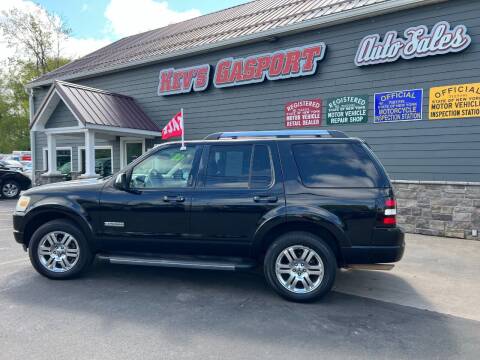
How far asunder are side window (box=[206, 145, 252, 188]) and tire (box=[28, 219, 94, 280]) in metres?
1.90

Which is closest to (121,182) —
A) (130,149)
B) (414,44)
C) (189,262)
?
(189,262)

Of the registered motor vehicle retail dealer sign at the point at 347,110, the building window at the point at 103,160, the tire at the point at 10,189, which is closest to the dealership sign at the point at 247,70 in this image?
the registered motor vehicle retail dealer sign at the point at 347,110

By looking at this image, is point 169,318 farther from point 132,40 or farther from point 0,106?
point 0,106

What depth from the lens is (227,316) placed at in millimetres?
4055

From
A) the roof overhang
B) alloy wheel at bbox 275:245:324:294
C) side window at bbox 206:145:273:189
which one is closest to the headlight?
side window at bbox 206:145:273:189

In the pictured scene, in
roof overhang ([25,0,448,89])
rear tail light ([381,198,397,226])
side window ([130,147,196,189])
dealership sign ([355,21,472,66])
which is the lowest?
rear tail light ([381,198,397,226])

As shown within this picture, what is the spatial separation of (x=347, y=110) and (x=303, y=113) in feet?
3.85

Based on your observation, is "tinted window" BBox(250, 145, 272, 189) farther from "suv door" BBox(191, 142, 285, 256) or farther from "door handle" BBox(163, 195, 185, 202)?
"door handle" BBox(163, 195, 185, 202)

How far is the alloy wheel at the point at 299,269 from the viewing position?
14.6 ft

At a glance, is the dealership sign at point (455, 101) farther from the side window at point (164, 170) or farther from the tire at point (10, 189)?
the tire at point (10, 189)

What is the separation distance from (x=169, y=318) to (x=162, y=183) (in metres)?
1.69

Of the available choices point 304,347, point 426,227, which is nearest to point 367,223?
point 304,347

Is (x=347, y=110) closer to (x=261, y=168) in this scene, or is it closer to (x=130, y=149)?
(x=261, y=168)

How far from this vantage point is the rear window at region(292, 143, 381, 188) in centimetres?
443
